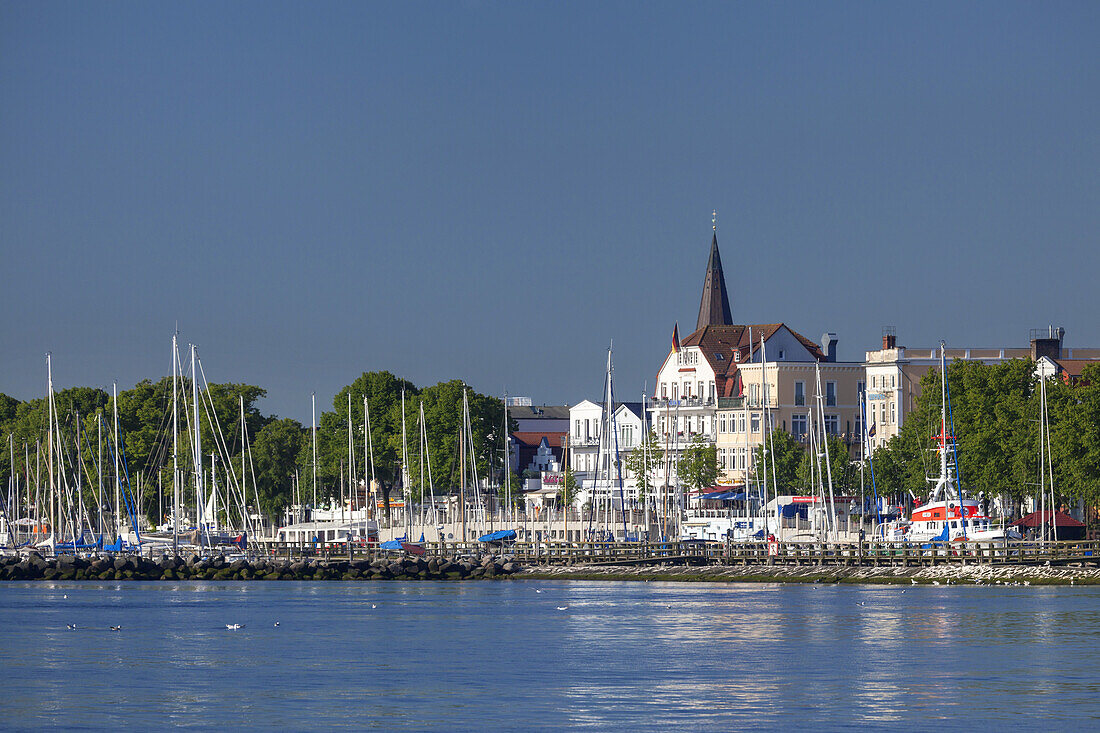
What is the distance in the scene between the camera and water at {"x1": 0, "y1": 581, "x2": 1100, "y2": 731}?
152ft

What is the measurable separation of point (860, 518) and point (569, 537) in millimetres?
21715

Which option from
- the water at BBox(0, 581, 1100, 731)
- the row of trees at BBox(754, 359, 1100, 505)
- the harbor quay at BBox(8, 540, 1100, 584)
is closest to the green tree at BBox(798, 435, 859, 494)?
the row of trees at BBox(754, 359, 1100, 505)

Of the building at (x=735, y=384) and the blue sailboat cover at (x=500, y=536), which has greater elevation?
the building at (x=735, y=384)

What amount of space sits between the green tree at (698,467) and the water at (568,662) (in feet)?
195

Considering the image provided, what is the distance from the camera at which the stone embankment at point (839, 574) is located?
321 ft

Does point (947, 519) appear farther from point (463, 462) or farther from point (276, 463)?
point (276, 463)

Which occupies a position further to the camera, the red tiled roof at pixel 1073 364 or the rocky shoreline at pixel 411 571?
the red tiled roof at pixel 1073 364

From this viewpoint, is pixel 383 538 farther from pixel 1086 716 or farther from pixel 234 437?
pixel 1086 716

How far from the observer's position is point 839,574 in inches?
4146

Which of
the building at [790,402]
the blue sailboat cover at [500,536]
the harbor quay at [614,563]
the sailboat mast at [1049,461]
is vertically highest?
the building at [790,402]

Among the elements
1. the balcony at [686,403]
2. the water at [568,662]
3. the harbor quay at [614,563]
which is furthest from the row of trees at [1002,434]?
the balcony at [686,403]

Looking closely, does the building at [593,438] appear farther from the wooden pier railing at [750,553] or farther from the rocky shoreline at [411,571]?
the rocky shoreline at [411,571]

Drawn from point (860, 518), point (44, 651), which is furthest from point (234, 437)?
point (44, 651)

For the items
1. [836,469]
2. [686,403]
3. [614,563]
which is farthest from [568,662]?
[686,403]
